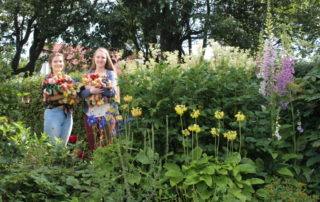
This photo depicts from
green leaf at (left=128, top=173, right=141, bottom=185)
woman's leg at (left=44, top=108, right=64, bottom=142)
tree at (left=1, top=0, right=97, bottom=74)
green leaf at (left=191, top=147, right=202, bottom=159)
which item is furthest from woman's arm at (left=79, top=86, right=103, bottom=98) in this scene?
tree at (left=1, top=0, right=97, bottom=74)

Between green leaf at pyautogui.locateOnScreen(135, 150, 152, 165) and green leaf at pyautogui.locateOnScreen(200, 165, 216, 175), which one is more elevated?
green leaf at pyautogui.locateOnScreen(135, 150, 152, 165)

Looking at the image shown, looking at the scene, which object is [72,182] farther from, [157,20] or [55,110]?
[157,20]

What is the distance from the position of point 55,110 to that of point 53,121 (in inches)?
6.5

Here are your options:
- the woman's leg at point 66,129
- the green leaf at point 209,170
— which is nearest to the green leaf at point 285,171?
the green leaf at point 209,170

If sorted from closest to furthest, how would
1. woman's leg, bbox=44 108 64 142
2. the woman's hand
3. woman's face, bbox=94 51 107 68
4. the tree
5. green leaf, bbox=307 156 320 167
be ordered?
green leaf, bbox=307 156 320 167, the woman's hand, woman's face, bbox=94 51 107 68, woman's leg, bbox=44 108 64 142, the tree

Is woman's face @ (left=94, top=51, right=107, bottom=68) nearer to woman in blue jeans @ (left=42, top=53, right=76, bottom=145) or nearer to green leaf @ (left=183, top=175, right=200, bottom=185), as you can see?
woman in blue jeans @ (left=42, top=53, right=76, bottom=145)

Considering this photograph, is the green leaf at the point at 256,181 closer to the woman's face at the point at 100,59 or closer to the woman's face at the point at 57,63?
the woman's face at the point at 100,59

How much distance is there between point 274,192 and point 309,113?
39.9 inches

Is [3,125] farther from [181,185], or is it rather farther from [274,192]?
[274,192]

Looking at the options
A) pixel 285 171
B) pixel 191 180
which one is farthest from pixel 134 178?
pixel 285 171

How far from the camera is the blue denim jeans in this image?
558 centimetres

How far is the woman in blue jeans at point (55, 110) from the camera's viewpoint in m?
5.56

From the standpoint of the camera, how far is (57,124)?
18.3ft

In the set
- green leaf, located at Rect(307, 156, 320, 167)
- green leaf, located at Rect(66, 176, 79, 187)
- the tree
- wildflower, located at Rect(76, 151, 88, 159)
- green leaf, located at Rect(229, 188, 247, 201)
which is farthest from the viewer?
the tree
